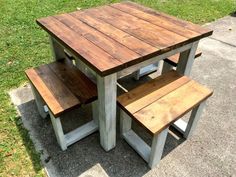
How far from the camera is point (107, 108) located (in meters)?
1.93

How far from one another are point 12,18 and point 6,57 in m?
1.55

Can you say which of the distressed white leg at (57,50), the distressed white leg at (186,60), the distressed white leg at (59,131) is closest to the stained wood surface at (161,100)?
the distressed white leg at (186,60)

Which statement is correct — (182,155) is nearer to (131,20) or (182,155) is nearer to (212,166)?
(212,166)

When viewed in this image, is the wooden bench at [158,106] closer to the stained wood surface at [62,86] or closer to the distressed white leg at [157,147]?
the distressed white leg at [157,147]

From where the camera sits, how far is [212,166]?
2.21 metres

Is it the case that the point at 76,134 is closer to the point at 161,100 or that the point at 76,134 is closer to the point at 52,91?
the point at 52,91

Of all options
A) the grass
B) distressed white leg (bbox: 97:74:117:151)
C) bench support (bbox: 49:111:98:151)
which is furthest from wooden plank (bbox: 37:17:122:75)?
the grass

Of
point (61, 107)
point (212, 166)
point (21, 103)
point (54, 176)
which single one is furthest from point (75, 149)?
point (212, 166)

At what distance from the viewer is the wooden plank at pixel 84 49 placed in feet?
5.46

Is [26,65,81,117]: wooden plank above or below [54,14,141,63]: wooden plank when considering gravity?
below

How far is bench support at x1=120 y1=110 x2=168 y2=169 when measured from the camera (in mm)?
1959

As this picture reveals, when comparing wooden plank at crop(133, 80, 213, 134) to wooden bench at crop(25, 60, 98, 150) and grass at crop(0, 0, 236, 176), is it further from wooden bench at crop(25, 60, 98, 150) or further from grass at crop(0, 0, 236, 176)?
grass at crop(0, 0, 236, 176)

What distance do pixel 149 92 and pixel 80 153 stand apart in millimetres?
903

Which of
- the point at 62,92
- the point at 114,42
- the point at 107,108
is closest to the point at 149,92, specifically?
the point at 107,108
